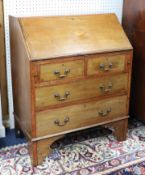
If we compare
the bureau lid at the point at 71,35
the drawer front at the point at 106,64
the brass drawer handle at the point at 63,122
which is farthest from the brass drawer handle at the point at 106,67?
the brass drawer handle at the point at 63,122

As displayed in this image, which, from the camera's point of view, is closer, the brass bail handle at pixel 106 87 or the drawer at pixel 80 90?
the drawer at pixel 80 90

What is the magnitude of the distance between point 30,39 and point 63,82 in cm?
37

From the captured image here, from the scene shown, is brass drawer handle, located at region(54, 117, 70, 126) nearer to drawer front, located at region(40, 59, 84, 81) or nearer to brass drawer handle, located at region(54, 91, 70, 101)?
brass drawer handle, located at region(54, 91, 70, 101)

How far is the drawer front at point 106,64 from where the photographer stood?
6.70ft

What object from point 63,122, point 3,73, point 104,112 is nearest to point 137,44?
point 104,112

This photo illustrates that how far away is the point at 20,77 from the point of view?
6.86 ft

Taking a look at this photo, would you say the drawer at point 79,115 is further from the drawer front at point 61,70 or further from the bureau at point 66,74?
the drawer front at point 61,70

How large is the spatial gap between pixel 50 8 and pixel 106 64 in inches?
27.0

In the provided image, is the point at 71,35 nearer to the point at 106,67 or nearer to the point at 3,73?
the point at 106,67

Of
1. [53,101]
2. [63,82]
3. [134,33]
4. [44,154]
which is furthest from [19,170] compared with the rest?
[134,33]

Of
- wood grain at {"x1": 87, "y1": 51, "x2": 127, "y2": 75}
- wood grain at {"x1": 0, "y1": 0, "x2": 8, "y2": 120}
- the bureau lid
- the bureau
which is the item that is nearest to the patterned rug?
the bureau

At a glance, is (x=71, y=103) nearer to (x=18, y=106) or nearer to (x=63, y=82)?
(x=63, y=82)

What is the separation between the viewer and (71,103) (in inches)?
81.5

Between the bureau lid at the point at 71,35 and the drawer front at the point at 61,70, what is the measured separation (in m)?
0.07
